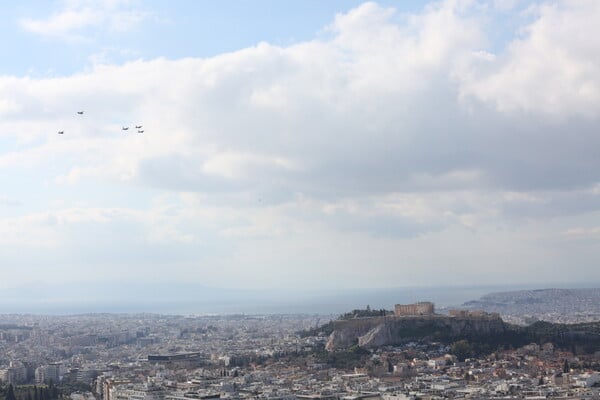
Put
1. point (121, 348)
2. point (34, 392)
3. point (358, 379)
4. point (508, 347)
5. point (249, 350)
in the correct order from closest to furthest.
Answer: point (34, 392), point (358, 379), point (508, 347), point (249, 350), point (121, 348)

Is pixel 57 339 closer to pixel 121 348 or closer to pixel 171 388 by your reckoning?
pixel 121 348

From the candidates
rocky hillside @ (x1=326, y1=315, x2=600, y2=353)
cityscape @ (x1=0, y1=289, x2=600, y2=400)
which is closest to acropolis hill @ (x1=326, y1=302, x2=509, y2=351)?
rocky hillside @ (x1=326, y1=315, x2=600, y2=353)

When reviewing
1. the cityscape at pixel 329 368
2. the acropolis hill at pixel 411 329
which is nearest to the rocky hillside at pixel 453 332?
the acropolis hill at pixel 411 329

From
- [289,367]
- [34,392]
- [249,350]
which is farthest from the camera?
[249,350]

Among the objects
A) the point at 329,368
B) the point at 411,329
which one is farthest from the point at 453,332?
the point at 329,368

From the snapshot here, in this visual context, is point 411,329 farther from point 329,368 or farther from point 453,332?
point 329,368

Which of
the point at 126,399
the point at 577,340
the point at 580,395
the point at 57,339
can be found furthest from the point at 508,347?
the point at 57,339

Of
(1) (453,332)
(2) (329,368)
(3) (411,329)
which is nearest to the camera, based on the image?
(2) (329,368)

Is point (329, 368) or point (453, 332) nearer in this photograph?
point (329, 368)

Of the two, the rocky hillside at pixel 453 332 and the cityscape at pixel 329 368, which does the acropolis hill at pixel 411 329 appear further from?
the cityscape at pixel 329 368
